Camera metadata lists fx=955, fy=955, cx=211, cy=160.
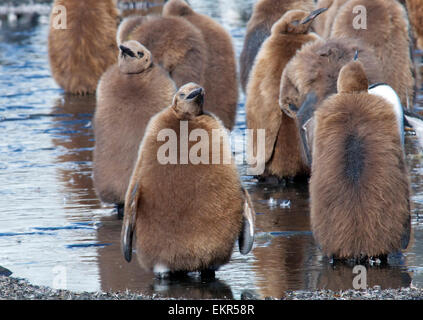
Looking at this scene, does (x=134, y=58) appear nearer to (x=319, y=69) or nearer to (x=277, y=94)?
(x=319, y=69)

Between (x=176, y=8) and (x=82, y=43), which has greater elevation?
(x=176, y=8)

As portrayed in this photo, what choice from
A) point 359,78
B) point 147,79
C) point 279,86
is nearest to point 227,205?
point 359,78

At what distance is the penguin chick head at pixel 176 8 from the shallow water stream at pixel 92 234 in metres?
1.13

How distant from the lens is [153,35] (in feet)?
20.0

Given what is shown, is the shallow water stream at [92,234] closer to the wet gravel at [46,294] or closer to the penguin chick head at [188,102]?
the wet gravel at [46,294]

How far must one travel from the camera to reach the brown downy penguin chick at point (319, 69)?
5230 mm

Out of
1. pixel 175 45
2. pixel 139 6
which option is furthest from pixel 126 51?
pixel 139 6

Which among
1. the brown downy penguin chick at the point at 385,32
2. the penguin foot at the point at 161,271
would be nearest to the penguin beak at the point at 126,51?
the penguin foot at the point at 161,271

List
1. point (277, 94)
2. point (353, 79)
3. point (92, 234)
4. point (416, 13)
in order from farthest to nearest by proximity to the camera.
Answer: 1. point (416, 13)
2. point (277, 94)
3. point (92, 234)
4. point (353, 79)

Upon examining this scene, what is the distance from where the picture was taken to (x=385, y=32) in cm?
682

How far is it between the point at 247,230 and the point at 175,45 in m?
2.09

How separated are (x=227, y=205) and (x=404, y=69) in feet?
10.5

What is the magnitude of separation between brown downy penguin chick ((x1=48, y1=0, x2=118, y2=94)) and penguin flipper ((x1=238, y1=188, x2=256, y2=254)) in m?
5.18
